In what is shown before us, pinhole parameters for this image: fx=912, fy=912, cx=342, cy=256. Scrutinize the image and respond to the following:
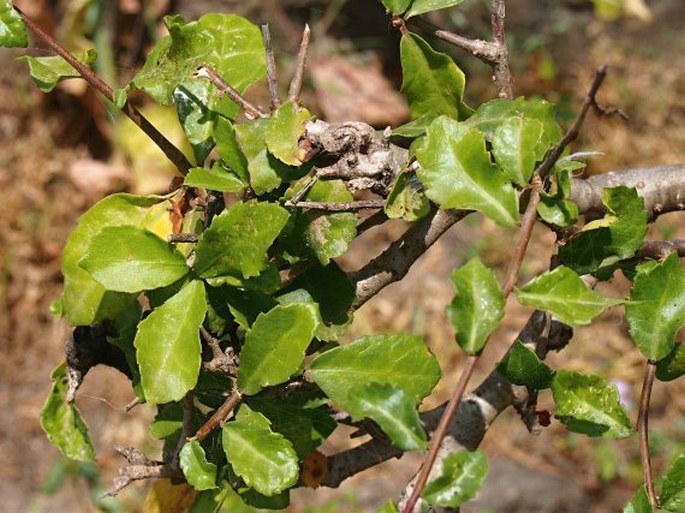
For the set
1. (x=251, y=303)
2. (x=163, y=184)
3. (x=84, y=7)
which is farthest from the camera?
(x=84, y=7)

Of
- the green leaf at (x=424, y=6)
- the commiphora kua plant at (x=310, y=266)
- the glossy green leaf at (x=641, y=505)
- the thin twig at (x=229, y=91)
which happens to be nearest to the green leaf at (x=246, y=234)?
the commiphora kua plant at (x=310, y=266)

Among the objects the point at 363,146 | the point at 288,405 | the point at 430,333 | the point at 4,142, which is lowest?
the point at 430,333

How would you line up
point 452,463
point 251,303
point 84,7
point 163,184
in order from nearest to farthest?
point 452,463 → point 251,303 → point 163,184 → point 84,7

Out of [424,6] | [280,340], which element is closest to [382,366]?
[280,340]

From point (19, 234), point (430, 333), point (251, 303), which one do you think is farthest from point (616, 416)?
point (19, 234)

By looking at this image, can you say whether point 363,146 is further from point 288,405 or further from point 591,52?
point 591,52

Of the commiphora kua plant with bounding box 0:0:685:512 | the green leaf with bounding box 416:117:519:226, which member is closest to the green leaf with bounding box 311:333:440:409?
the commiphora kua plant with bounding box 0:0:685:512

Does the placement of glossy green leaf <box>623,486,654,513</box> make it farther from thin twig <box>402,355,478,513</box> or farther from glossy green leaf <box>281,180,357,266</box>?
glossy green leaf <box>281,180,357,266</box>

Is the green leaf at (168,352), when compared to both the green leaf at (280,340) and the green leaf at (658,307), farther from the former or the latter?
the green leaf at (658,307)
